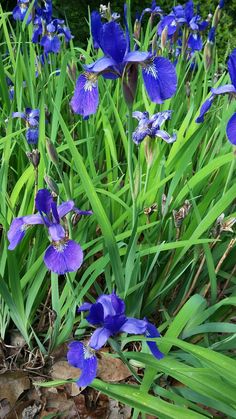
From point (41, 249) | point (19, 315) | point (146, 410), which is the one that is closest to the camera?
point (146, 410)

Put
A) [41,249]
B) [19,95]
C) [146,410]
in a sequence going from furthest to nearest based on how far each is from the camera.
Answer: [19,95] < [41,249] < [146,410]

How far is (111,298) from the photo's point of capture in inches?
40.3

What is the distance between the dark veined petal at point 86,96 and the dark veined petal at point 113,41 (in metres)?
0.08

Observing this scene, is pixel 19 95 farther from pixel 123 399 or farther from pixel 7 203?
pixel 123 399

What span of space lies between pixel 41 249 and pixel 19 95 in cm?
75

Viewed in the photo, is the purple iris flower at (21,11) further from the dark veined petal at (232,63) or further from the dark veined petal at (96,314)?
the dark veined petal at (96,314)

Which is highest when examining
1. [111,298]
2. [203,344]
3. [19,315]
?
[111,298]

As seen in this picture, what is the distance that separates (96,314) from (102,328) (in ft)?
0.16

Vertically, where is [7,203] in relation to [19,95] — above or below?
below

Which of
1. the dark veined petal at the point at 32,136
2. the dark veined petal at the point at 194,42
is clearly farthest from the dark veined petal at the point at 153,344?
the dark veined petal at the point at 194,42

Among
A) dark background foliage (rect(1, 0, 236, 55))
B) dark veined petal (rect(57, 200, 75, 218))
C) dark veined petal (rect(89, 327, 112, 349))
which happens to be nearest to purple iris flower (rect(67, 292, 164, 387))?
dark veined petal (rect(89, 327, 112, 349))

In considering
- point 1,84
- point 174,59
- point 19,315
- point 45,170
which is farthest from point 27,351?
point 174,59

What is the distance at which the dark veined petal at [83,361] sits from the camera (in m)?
1.00

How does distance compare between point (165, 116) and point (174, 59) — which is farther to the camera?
point (174, 59)
